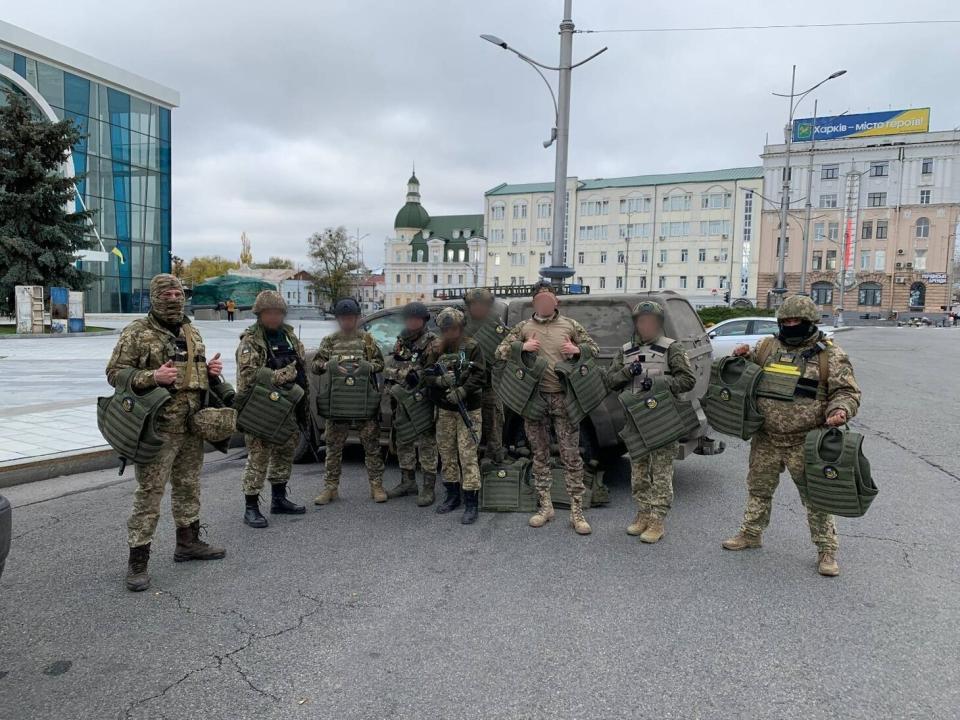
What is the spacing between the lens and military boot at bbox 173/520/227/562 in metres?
4.28

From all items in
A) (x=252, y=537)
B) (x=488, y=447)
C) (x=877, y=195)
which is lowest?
(x=252, y=537)

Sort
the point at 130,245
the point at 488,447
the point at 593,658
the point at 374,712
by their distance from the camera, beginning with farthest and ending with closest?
the point at 130,245 < the point at 488,447 < the point at 593,658 < the point at 374,712

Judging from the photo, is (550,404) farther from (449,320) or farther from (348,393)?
(348,393)

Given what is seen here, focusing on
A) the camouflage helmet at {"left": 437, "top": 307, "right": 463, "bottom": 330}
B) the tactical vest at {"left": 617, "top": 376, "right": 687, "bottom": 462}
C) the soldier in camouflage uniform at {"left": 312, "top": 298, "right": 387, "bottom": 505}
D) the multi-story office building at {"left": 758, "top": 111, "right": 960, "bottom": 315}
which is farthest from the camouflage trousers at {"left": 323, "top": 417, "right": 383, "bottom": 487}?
the multi-story office building at {"left": 758, "top": 111, "right": 960, "bottom": 315}

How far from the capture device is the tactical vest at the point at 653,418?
456cm

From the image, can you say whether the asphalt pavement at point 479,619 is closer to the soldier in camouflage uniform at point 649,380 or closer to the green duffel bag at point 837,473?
the soldier in camouflage uniform at point 649,380

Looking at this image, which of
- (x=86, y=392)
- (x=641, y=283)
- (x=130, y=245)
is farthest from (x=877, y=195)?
(x=86, y=392)

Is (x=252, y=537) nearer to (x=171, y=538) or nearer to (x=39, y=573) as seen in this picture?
(x=171, y=538)

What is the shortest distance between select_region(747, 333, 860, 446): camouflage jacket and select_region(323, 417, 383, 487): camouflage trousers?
10.2 ft

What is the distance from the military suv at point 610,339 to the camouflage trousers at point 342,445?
1.97ft

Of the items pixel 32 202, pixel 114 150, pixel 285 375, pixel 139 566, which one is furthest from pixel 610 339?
pixel 114 150

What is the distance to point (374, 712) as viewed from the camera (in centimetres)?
267

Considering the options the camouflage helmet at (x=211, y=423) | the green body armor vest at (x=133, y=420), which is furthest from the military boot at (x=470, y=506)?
the green body armor vest at (x=133, y=420)

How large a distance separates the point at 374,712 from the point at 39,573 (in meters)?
2.66
